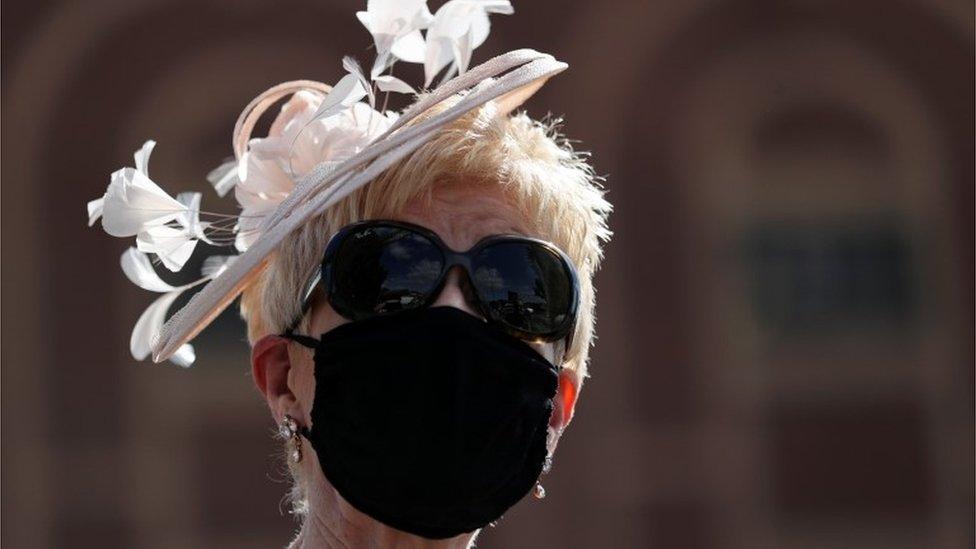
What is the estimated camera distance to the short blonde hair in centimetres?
239

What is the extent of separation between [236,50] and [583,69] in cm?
167

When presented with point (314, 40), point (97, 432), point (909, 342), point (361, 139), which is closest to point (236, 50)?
point (314, 40)

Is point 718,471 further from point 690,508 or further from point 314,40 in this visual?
point 314,40

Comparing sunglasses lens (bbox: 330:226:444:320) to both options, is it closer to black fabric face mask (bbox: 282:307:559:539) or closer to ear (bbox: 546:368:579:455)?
black fabric face mask (bbox: 282:307:559:539)

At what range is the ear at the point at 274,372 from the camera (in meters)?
2.44

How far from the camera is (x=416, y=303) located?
236cm

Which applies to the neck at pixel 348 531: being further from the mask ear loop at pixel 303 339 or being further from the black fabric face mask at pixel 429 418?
the mask ear loop at pixel 303 339

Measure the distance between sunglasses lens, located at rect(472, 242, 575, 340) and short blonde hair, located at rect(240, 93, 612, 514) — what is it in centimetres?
6

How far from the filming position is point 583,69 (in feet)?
26.5

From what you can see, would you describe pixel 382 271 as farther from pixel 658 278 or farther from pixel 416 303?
pixel 658 278

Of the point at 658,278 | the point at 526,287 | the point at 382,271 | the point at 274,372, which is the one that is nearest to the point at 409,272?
the point at 382,271

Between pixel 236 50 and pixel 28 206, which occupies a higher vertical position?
pixel 236 50

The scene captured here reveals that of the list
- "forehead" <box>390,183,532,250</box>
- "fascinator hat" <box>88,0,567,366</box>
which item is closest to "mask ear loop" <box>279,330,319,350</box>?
"fascinator hat" <box>88,0,567,366</box>

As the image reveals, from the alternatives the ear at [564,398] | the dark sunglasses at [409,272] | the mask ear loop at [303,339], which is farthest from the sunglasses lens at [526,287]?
the mask ear loop at [303,339]
